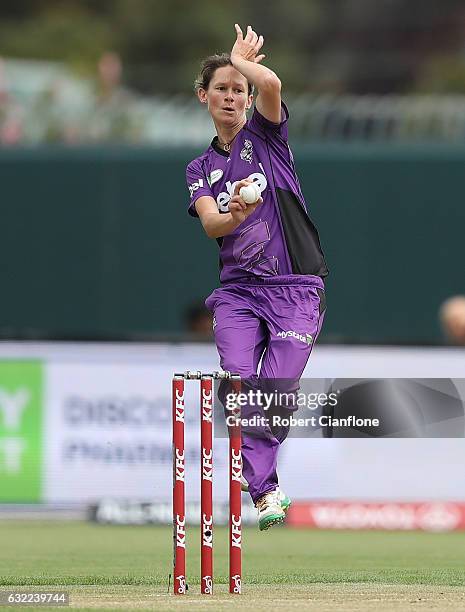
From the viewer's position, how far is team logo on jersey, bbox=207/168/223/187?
28.0 feet

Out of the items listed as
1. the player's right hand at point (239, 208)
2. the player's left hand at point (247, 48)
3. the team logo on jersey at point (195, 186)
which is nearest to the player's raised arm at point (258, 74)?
the player's left hand at point (247, 48)

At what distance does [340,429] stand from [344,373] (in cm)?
596

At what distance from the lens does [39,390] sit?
14258 millimetres

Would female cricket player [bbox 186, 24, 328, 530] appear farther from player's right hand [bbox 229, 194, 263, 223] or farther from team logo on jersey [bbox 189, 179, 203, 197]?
player's right hand [bbox 229, 194, 263, 223]

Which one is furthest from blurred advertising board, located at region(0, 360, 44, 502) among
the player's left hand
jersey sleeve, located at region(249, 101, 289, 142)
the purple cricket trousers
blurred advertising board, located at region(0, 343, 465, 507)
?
the player's left hand

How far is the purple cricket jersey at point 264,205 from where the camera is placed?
848 centimetres

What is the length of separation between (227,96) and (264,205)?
1.92 feet

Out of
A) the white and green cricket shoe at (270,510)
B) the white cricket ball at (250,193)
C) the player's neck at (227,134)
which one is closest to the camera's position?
the white cricket ball at (250,193)

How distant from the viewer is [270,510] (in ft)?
27.0

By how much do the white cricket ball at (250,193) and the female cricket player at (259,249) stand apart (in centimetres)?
42

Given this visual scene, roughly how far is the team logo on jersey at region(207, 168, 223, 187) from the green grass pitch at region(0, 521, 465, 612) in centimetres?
206

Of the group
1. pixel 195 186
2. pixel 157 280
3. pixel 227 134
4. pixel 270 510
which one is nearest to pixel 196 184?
pixel 195 186

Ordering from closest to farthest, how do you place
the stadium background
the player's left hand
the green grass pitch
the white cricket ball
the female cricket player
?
1. the green grass pitch
2. the white cricket ball
3. the player's left hand
4. the female cricket player
5. the stadium background

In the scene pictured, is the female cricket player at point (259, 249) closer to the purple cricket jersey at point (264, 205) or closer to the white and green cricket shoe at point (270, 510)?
the purple cricket jersey at point (264, 205)
